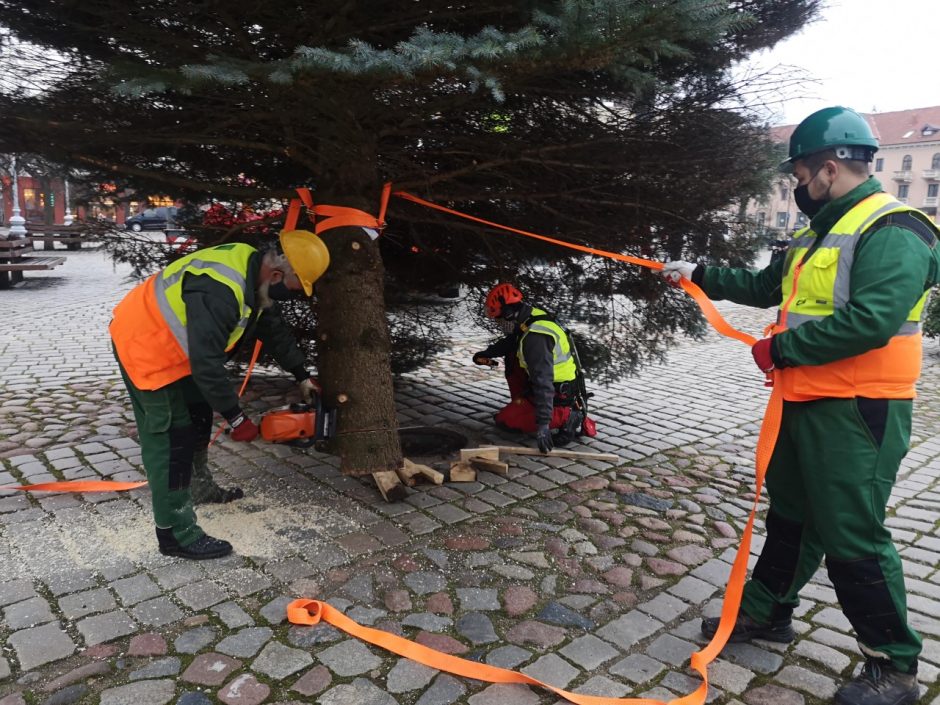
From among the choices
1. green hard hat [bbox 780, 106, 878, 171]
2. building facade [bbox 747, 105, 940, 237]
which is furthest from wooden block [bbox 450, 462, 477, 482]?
building facade [bbox 747, 105, 940, 237]

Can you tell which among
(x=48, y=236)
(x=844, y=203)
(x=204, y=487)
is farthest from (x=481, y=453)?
(x=48, y=236)

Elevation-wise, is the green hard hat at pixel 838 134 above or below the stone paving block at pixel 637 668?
above

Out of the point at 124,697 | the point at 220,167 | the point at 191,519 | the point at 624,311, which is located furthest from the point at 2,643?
the point at 624,311

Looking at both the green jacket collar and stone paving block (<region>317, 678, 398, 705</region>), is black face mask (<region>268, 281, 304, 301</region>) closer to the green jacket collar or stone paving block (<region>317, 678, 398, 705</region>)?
stone paving block (<region>317, 678, 398, 705</region>)

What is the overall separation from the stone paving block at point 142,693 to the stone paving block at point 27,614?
26.2 inches

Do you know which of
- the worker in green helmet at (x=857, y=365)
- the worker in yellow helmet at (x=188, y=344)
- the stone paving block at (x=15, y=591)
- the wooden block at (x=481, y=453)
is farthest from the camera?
the wooden block at (x=481, y=453)

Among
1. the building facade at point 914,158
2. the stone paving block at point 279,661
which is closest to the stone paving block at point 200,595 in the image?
the stone paving block at point 279,661

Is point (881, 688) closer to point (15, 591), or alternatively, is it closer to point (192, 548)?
point (192, 548)

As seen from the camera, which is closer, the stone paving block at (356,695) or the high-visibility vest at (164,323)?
the stone paving block at (356,695)

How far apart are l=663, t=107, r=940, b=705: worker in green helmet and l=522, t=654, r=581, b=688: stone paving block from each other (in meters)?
1.04

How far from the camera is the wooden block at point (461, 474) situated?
4.79 m

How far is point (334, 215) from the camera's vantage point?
4.55 metres

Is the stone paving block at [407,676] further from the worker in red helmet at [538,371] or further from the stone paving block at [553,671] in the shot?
the worker in red helmet at [538,371]

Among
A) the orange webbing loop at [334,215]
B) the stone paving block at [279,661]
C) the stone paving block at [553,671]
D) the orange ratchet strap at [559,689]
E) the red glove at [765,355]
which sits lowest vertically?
the stone paving block at [553,671]
